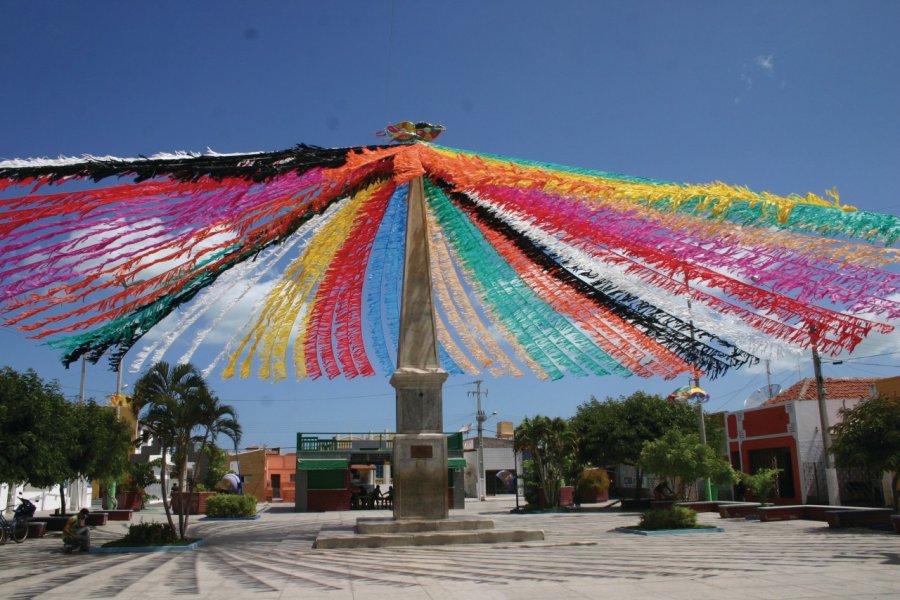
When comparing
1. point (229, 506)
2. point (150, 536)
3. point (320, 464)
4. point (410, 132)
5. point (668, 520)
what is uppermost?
point (410, 132)

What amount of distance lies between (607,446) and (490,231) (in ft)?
75.2

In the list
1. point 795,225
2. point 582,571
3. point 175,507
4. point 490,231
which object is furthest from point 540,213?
point 175,507

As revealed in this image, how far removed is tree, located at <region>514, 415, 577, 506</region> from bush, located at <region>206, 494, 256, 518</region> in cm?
1115

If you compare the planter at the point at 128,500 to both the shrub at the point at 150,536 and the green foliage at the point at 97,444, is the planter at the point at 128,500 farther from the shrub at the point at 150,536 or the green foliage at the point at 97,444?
the shrub at the point at 150,536

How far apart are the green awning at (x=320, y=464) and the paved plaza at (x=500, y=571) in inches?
747

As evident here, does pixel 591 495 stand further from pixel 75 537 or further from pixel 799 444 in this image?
pixel 75 537

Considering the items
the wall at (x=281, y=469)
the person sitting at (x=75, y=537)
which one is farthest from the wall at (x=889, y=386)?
the wall at (x=281, y=469)

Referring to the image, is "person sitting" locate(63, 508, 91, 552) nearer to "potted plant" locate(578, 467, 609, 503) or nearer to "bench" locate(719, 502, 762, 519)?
"bench" locate(719, 502, 762, 519)

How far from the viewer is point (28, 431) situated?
56.3 ft

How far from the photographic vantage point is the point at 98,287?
38.5 feet

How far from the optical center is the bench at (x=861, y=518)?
57.1 feet

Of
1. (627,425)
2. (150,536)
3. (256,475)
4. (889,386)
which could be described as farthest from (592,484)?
(150,536)

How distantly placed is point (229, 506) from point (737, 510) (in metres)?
17.9

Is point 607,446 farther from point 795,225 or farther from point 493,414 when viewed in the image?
point 795,225
